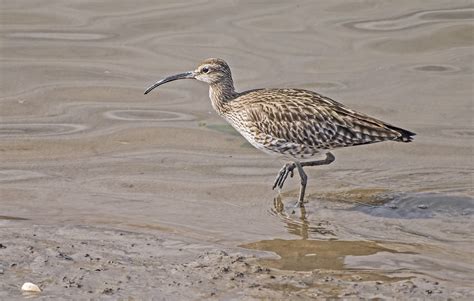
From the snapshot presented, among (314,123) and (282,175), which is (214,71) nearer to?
(314,123)

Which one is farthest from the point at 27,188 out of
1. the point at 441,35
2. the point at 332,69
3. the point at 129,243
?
the point at 441,35

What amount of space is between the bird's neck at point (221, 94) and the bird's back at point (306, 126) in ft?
1.60

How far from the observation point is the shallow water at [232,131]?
9344 millimetres

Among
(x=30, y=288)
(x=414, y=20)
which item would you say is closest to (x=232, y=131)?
(x=414, y=20)

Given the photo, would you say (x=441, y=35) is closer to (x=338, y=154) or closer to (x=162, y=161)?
(x=338, y=154)

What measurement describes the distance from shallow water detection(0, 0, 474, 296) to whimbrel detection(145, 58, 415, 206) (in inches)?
13.2

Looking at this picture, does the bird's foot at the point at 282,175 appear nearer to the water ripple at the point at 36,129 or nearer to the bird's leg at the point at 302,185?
the bird's leg at the point at 302,185

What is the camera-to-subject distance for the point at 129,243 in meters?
8.69

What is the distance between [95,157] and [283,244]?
2.92 meters

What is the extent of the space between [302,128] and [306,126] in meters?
0.04

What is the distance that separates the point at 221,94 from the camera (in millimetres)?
11195

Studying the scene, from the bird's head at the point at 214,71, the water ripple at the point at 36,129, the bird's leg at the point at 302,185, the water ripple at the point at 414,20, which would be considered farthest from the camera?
the water ripple at the point at 414,20

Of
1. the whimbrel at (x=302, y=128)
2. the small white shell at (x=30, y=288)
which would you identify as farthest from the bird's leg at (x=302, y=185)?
the small white shell at (x=30, y=288)

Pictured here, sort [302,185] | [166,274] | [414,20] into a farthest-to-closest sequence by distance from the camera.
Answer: [414,20] → [302,185] → [166,274]
